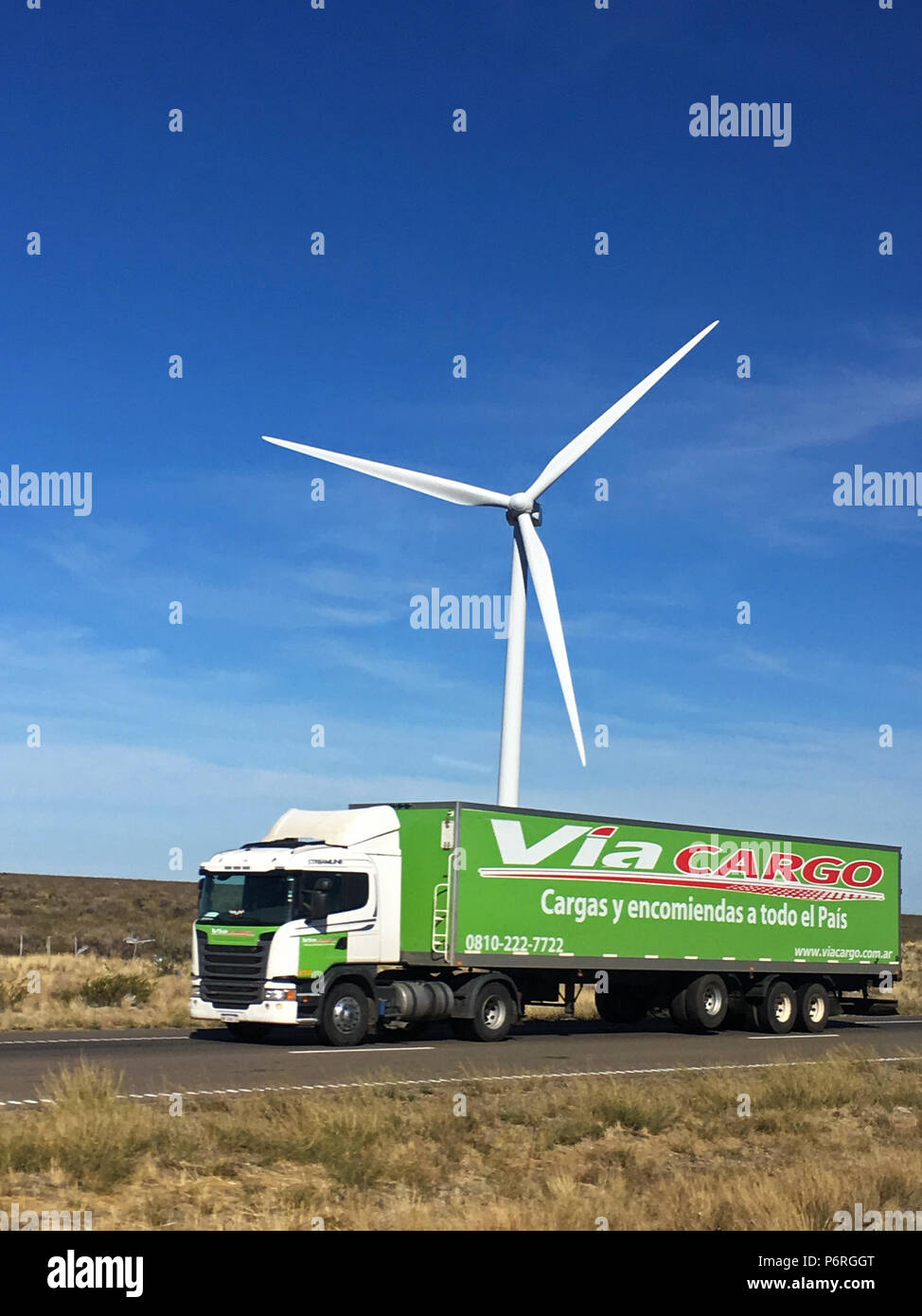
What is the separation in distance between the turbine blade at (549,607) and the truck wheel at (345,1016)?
8505 millimetres

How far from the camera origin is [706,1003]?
1182 inches

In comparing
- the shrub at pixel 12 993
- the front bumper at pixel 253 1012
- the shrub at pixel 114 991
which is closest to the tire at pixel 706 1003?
the front bumper at pixel 253 1012

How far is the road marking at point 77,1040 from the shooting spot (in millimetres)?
23578

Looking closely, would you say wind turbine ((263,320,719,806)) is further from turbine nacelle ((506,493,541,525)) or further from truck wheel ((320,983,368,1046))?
truck wheel ((320,983,368,1046))

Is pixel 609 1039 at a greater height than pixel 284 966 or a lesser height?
lesser

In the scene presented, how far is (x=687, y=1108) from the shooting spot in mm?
16641

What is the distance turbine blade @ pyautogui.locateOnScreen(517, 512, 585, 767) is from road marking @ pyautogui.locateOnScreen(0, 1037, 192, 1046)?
10531 millimetres

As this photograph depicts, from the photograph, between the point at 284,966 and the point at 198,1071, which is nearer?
the point at 198,1071

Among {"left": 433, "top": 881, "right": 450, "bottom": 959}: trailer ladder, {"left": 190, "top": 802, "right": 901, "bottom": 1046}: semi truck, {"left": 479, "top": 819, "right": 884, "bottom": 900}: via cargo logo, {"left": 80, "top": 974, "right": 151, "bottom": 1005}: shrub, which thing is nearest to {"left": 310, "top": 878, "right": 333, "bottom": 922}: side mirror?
{"left": 190, "top": 802, "right": 901, "bottom": 1046}: semi truck

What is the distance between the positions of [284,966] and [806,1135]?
33.1 ft

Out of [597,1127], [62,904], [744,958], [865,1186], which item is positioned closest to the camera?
[865,1186]

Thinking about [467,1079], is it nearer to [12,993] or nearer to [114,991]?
[114,991]
